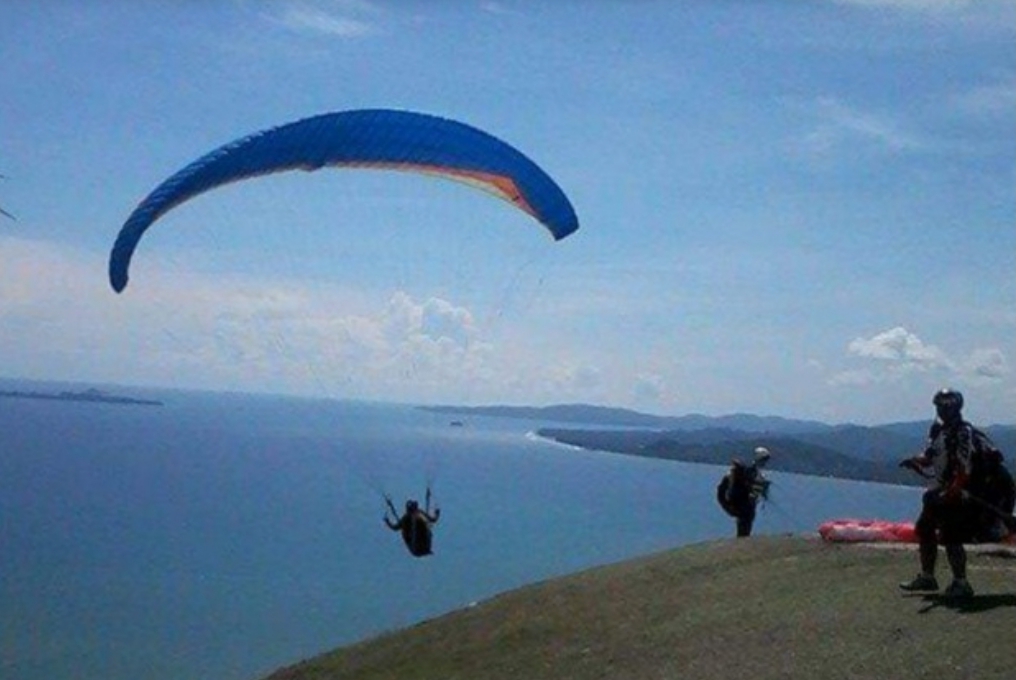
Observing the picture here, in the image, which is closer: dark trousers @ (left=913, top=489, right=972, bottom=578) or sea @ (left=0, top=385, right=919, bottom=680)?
dark trousers @ (left=913, top=489, right=972, bottom=578)

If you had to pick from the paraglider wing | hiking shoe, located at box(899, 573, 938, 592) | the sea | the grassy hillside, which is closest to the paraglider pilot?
the grassy hillside

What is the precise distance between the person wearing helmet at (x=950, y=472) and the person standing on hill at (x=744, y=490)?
6984 millimetres

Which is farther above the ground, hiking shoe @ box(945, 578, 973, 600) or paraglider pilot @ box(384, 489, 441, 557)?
hiking shoe @ box(945, 578, 973, 600)

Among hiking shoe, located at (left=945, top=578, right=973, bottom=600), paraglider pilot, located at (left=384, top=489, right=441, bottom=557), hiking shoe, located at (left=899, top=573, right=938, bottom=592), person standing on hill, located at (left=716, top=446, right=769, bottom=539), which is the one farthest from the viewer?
person standing on hill, located at (left=716, top=446, right=769, bottom=539)

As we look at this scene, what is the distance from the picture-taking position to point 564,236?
1733 cm

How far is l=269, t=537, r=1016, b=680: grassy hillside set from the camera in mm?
10383

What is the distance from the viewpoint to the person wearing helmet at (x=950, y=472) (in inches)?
408

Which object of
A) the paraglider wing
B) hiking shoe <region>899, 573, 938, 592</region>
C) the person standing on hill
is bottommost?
hiking shoe <region>899, 573, 938, 592</region>

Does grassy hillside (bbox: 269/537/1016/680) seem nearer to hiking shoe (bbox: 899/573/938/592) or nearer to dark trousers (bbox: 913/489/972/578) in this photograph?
hiking shoe (bbox: 899/573/938/592)

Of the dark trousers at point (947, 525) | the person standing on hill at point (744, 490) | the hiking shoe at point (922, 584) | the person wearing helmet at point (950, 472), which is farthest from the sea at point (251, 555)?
the person wearing helmet at point (950, 472)

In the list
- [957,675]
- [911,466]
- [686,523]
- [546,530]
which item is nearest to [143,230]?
[911,466]

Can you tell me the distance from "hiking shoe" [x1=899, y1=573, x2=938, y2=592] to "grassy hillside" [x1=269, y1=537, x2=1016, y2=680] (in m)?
0.19

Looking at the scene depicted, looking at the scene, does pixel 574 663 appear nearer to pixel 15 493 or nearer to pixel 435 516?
pixel 435 516

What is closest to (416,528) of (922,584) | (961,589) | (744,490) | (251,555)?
(744,490)
